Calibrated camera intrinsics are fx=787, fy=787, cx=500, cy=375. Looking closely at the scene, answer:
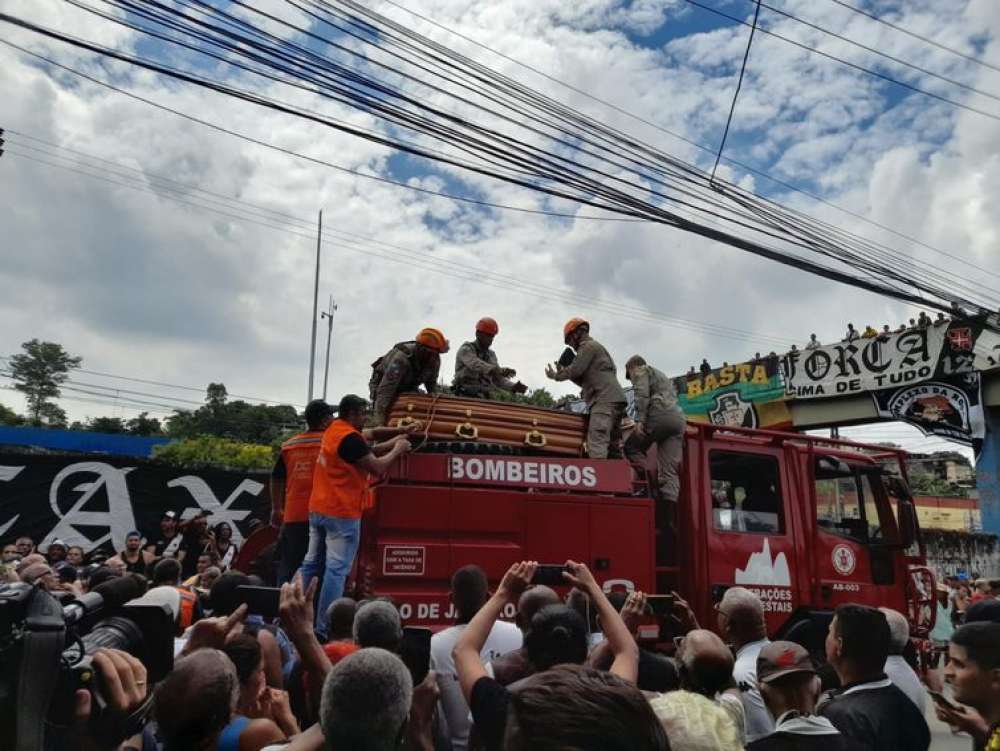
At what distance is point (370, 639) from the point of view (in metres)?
2.90

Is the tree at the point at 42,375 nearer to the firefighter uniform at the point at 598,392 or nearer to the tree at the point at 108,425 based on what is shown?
the tree at the point at 108,425

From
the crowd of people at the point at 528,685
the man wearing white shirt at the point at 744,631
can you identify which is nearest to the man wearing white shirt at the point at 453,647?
the crowd of people at the point at 528,685

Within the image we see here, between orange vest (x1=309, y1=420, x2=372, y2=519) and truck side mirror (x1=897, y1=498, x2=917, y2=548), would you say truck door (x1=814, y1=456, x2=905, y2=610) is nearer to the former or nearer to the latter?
truck side mirror (x1=897, y1=498, x2=917, y2=548)

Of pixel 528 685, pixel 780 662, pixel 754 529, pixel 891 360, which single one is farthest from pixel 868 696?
pixel 891 360

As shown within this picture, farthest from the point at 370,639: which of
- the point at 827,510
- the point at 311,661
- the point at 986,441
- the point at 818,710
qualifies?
the point at 986,441

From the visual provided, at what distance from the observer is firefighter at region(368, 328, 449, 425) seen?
6430mm

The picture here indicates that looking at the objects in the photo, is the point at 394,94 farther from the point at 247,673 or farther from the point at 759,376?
the point at 759,376

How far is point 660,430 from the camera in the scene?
6844mm

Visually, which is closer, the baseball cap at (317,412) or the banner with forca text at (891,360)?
the baseball cap at (317,412)

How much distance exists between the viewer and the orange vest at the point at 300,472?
599 centimetres

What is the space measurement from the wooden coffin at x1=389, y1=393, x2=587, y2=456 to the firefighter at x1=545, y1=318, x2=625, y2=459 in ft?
0.56

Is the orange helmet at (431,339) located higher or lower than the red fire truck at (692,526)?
higher

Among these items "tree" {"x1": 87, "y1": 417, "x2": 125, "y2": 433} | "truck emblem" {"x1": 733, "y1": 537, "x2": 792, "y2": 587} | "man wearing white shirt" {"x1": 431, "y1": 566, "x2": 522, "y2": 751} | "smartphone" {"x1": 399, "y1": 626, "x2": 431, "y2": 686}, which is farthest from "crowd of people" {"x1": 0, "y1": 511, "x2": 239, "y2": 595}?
"tree" {"x1": 87, "y1": 417, "x2": 125, "y2": 433}

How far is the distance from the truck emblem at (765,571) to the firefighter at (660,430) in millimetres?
866
